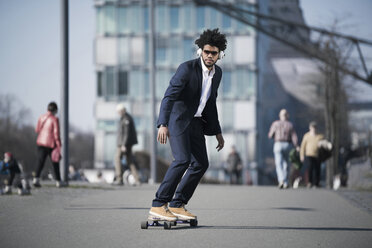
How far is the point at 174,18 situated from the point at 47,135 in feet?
144

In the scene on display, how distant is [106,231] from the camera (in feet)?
23.9

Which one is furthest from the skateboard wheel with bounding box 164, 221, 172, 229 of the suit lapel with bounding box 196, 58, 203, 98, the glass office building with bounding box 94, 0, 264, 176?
the glass office building with bounding box 94, 0, 264, 176

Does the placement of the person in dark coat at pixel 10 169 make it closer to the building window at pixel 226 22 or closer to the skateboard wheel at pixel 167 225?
the skateboard wheel at pixel 167 225

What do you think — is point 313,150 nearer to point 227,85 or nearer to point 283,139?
point 283,139

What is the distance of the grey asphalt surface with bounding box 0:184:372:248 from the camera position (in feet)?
21.6

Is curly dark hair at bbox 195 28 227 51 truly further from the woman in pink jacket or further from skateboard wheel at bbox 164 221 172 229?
the woman in pink jacket

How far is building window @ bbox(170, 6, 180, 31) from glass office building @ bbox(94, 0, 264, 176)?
61 mm

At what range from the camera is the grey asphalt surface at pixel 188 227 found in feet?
21.6

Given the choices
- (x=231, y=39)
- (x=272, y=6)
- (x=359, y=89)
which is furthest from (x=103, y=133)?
(x=272, y=6)

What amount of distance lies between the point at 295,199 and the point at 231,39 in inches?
1750

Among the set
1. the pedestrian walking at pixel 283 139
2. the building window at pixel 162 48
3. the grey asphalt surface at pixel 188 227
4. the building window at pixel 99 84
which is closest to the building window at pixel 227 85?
the building window at pixel 162 48

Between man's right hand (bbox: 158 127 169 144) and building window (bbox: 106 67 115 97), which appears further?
building window (bbox: 106 67 115 97)

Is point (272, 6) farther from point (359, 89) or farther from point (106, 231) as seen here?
point (106, 231)

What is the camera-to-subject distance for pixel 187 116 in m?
7.40
